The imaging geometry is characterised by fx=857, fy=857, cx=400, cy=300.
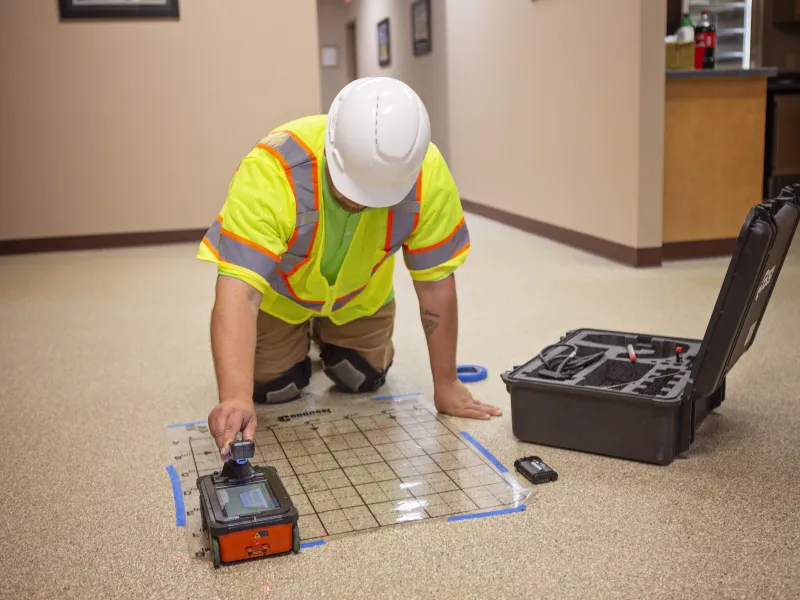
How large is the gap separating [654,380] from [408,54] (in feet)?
20.0

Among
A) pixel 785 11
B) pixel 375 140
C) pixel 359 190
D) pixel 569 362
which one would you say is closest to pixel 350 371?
pixel 569 362

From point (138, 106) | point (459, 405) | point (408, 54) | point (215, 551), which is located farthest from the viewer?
point (408, 54)

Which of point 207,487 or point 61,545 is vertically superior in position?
point 207,487

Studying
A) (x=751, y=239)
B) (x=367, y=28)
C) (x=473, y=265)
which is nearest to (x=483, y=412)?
(x=751, y=239)

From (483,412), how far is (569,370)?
0.74 feet

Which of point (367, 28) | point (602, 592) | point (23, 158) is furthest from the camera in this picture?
point (367, 28)

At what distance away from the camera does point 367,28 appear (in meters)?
8.90

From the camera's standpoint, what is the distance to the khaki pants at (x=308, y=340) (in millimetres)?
2033

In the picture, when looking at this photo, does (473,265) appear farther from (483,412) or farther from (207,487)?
(207,487)

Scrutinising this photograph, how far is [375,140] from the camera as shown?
1490 millimetres

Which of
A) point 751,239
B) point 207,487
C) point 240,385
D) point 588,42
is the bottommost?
point 207,487

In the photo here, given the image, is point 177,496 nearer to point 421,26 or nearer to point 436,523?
point 436,523

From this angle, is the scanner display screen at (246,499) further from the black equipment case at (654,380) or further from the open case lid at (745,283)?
the open case lid at (745,283)

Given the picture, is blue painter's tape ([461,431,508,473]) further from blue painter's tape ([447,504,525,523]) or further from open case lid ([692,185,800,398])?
open case lid ([692,185,800,398])
